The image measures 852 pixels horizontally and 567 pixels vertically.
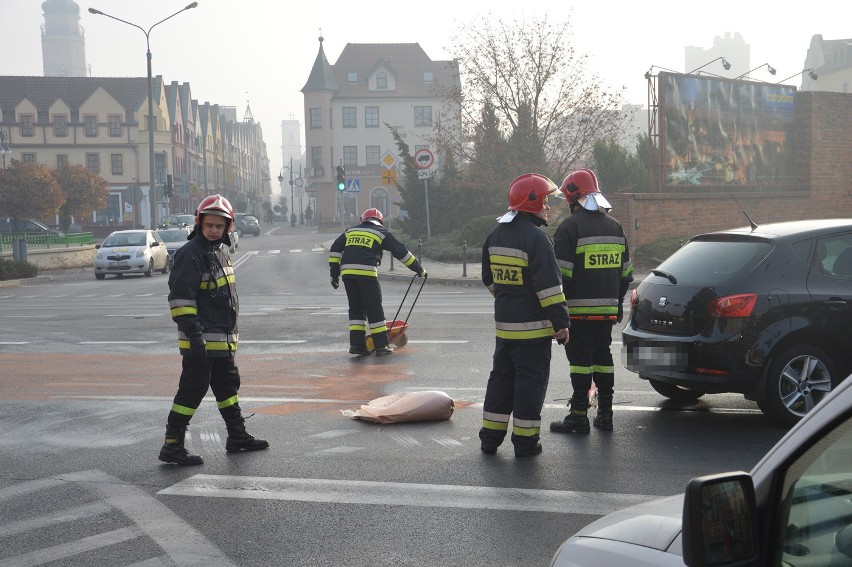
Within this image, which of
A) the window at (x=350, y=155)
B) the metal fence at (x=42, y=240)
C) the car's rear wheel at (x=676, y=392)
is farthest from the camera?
the window at (x=350, y=155)

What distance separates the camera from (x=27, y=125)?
81812 millimetres

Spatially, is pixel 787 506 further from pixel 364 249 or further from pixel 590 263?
pixel 364 249

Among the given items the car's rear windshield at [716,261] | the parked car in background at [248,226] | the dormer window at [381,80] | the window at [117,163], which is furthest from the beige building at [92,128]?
the car's rear windshield at [716,261]

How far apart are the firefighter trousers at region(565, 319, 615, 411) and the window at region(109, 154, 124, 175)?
79.8 metres

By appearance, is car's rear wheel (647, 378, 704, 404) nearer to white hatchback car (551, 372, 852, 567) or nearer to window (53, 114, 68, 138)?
white hatchback car (551, 372, 852, 567)

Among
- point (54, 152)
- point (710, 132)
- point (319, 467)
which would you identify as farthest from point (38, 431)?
point (54, 152)

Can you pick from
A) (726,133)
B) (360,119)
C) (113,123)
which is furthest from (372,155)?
(726,133)

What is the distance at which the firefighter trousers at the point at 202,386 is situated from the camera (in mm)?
7047

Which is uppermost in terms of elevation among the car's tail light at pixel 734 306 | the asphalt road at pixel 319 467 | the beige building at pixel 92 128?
the beige building at pixel 92 128

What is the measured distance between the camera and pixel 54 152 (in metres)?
82.4

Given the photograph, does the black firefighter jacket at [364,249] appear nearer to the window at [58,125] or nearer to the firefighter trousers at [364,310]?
the firefighter trousers at [364,310]

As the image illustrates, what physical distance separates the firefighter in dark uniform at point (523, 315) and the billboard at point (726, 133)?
19221 millimetres

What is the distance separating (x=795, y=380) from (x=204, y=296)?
424 centimetres

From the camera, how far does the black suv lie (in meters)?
7.31
